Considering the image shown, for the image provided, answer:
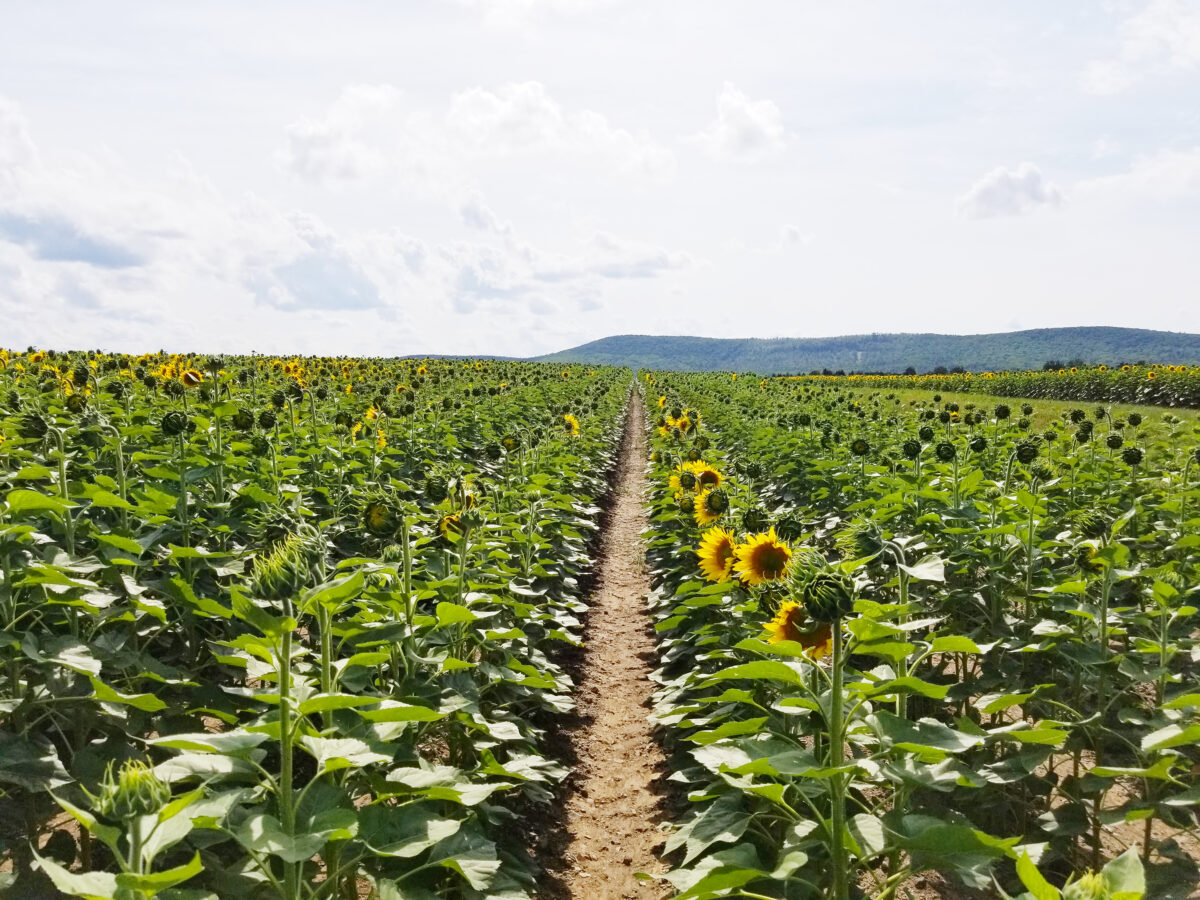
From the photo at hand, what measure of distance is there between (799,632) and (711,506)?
2.50 m

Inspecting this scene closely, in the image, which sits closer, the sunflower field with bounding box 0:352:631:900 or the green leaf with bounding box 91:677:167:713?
the sunflower field with bounding box 0:352:631:900

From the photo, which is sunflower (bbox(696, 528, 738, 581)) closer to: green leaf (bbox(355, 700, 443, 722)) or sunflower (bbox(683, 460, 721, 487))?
sunflower (bbox(683, 460, 721, 487))

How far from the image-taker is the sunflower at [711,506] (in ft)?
18.8

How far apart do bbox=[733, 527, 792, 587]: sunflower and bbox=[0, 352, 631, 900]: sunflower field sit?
1.20 m

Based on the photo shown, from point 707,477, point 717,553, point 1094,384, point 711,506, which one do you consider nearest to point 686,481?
point 707,477

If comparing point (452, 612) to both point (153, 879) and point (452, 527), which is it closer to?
point (452, 527)

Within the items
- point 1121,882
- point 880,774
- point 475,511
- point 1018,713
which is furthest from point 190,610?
point 1018,713

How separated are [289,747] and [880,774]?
68.5 inches

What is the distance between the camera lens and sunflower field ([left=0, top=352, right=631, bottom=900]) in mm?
2141

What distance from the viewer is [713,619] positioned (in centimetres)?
567

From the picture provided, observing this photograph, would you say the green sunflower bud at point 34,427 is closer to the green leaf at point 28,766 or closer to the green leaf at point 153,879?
the green leaf at point 28,766

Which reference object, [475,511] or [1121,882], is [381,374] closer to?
[475,511]

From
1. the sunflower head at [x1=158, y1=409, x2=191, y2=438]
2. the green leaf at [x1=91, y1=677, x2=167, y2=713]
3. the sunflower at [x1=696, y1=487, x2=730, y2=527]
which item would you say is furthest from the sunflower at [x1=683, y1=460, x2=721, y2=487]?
the green leaf at [x1=91, y1=677, x2=167, y2=713]

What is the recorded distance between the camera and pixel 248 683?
17.1ft
